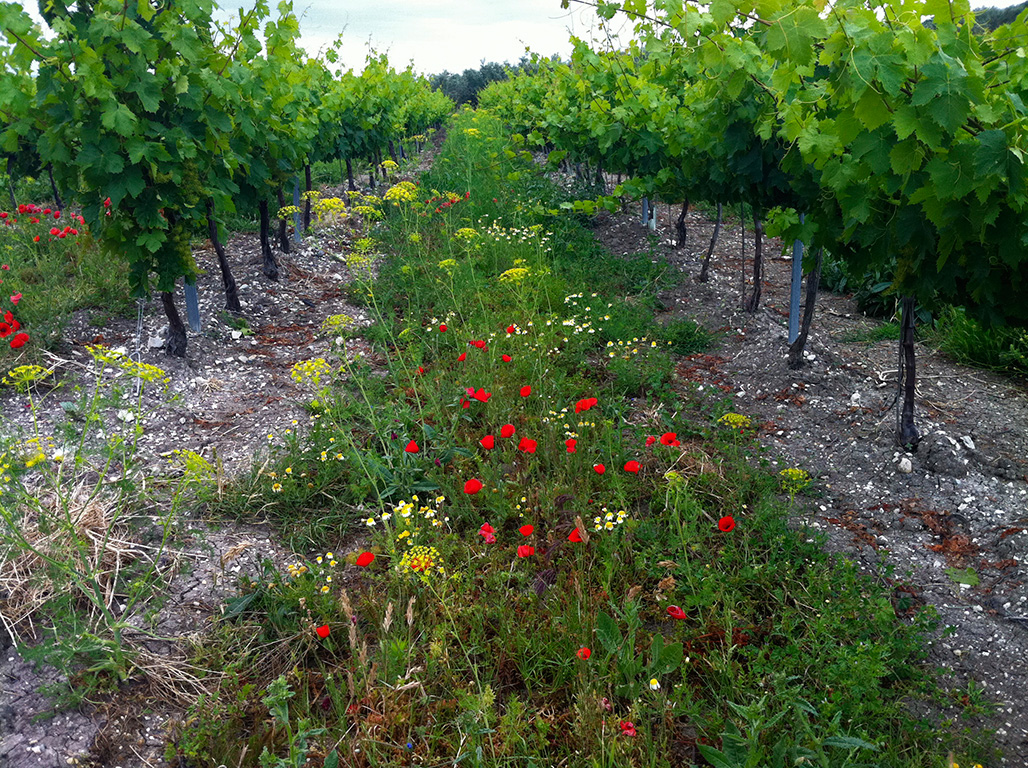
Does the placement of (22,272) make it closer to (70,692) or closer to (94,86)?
(94,86)

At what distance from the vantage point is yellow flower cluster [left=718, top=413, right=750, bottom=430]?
11.0ft

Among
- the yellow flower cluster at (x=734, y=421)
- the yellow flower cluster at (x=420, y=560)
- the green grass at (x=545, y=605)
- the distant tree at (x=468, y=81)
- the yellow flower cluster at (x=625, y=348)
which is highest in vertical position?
the distant tree at (x=468, y=81)

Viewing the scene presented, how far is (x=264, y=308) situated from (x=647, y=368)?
13.1 ft

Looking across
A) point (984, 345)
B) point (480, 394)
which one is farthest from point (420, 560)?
point (984, 345)

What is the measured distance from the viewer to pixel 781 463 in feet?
11.4

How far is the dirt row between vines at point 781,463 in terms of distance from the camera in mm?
2230

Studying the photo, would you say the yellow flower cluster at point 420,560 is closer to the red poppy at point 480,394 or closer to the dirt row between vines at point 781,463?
the dirt row between vines at point 781,463

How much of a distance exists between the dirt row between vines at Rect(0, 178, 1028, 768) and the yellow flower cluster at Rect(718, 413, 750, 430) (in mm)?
228

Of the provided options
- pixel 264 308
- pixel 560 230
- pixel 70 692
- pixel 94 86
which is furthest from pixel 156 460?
pixel 560 230

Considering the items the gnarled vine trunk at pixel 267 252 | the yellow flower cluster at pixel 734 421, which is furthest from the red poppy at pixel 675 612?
the gnarled vine trunk at pixel 267 252

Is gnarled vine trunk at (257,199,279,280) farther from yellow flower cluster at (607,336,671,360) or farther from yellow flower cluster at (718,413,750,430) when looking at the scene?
yellow flower cluster at (718,413,750,430)

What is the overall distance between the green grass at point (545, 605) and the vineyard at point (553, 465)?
0.07 ft

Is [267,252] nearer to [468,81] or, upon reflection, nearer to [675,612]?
[675,612]

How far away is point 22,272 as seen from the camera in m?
→ 6.20
